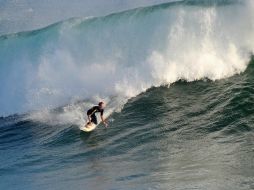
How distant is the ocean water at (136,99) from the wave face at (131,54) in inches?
1.7

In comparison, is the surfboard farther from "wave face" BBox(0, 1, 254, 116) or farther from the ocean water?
"wave face" BBox(0, 1, 254, 116)

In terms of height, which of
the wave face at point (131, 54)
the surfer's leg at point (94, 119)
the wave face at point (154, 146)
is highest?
the wave face at point (131, 54)

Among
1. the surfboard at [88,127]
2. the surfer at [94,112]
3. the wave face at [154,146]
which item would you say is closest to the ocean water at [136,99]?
the wave face at [154,146]

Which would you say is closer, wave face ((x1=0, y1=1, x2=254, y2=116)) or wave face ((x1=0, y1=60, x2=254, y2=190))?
wave face ((x1=0, y1=60, x2=254, y2=190))

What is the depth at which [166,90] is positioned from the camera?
1678cm

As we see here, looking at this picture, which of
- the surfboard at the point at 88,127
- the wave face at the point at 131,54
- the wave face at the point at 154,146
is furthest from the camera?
the wave face at the point at 131,54

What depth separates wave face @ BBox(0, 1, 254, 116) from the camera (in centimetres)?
1750

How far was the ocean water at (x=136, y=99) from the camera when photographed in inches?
412

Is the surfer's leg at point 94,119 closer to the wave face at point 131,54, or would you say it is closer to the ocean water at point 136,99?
the ocean water at point 136,99

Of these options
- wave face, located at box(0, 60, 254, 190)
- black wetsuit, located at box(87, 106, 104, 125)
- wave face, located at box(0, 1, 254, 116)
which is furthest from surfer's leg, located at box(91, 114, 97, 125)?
wave face, located at box(0, 1, 254, 116)

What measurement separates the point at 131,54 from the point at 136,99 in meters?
2.85

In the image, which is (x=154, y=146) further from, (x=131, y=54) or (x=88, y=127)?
(x=131, y=54)

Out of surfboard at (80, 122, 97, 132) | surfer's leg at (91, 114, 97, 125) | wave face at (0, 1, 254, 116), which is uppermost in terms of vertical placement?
wave face at (0, 1, 254, 116)

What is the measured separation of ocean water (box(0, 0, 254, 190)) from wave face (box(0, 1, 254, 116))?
0.04 meters
